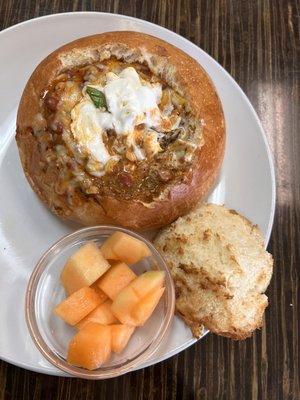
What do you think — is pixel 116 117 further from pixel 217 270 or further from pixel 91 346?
pixel 91 346

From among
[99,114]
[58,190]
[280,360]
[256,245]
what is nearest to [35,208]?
[58,190]

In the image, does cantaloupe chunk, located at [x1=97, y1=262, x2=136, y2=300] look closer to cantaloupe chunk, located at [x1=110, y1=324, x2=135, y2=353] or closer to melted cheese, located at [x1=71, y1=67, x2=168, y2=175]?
cantaloupe chunk, located at [x1=110, y1=324, x2=135, y2=353]

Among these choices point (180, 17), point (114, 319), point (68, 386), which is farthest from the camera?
point (180, 17)

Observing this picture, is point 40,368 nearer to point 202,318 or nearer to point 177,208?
point 202,318

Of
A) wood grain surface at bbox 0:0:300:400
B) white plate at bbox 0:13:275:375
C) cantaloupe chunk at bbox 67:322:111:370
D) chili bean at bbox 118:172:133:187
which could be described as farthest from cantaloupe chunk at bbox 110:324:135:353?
chili bean at bbox 118:172:133:187

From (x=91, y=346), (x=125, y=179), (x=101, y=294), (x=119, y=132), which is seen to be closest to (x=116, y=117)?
(x=119, y=132)

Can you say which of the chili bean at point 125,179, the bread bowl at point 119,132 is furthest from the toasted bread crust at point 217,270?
the chili bean at point 125,179
